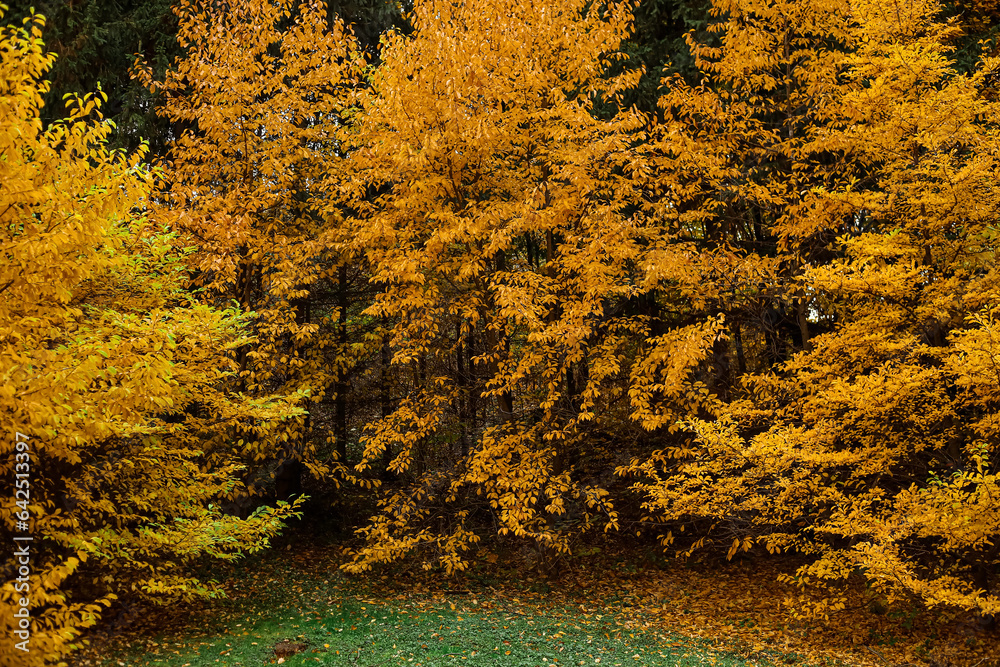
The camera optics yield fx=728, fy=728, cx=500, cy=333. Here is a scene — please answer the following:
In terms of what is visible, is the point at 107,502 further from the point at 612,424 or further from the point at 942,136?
the point at 942,136

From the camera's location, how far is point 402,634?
357 inches

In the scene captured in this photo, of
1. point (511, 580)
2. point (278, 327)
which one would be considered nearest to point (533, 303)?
point (278, 327)

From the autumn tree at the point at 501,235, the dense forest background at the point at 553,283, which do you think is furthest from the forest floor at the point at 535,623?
the autumn tree at the point at 501,235

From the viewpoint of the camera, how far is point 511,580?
11.6 m

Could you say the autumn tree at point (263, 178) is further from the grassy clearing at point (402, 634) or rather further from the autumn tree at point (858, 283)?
the autumn tree at point (858, 283)

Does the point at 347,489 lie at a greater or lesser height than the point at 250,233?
lesser

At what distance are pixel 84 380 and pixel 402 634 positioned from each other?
18.6 feet

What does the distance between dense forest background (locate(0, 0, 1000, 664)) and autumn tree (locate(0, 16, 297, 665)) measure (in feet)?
0.30

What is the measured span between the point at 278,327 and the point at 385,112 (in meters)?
3.49

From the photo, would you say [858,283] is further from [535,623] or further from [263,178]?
[263,178]

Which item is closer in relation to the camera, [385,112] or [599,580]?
[385,112]

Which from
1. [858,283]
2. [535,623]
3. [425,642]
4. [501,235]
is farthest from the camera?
[501,235]

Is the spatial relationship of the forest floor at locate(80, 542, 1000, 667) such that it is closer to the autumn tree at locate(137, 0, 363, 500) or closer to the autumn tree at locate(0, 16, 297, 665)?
the autumn tree at locate(0, 16, 297, 665)

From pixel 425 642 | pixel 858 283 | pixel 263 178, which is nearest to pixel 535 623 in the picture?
pixel 425 642
